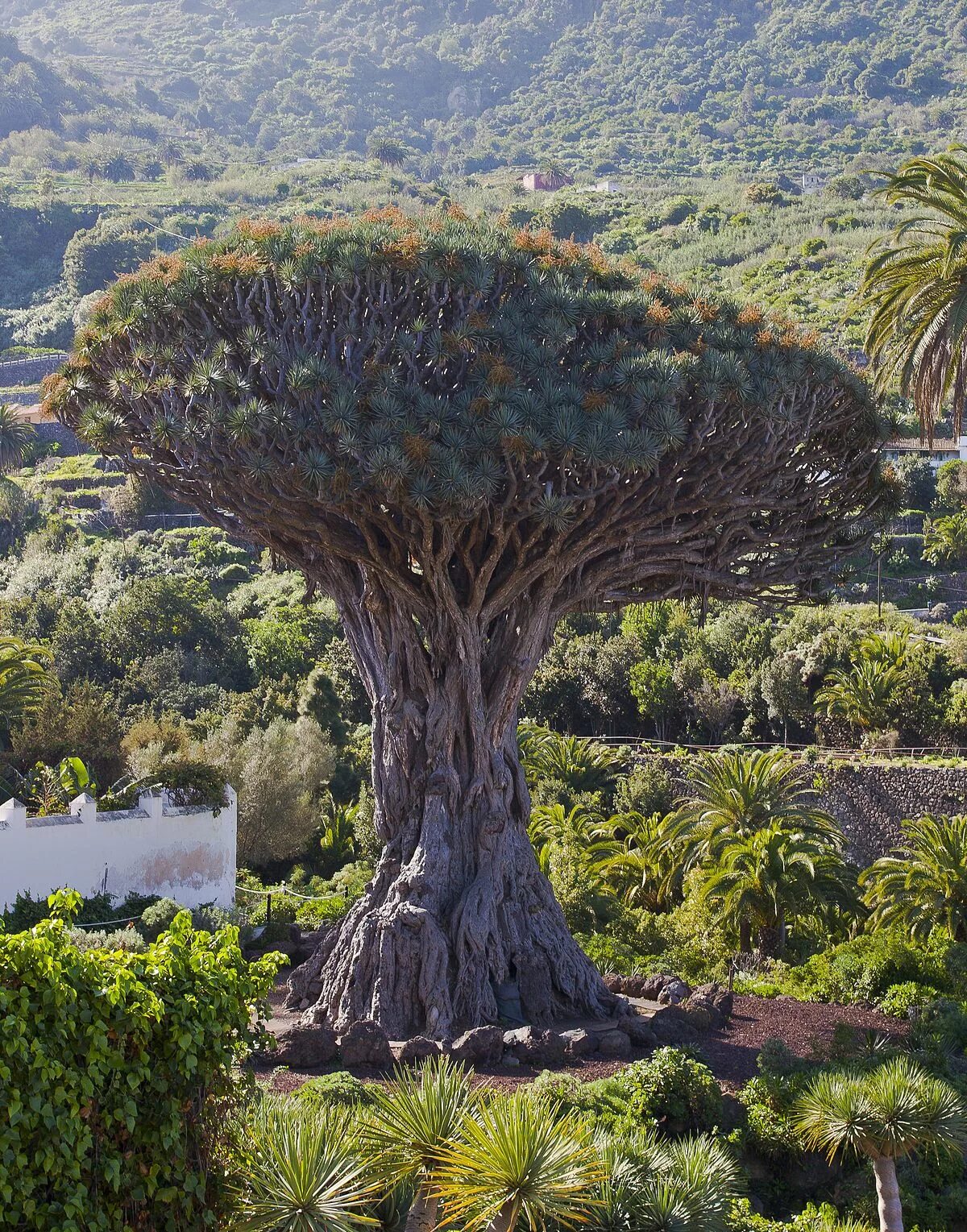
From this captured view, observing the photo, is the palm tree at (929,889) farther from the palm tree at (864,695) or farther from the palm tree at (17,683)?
the palm tree at (17,683)

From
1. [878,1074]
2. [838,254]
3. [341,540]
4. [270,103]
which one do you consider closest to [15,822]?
[341,540]

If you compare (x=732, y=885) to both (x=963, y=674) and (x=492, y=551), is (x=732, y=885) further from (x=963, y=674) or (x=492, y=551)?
(x=963, y=674)

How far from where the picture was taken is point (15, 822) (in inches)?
679

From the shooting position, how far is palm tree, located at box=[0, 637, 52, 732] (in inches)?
1057

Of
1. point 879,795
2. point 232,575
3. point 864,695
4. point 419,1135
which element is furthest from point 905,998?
point 232,575

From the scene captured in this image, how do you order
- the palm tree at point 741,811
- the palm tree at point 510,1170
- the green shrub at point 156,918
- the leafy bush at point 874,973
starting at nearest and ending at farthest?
1. the palm tree at point 510,1170
2. the leafy bush at point 874,973
3. the green shrub at point 156,918
4. the palm tree at point 741,811

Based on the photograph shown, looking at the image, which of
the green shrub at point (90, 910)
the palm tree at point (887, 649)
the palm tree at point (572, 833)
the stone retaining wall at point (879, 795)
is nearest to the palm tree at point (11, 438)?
the palm tree at point (572, 833)

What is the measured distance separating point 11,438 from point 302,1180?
50.4m

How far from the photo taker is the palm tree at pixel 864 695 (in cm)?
3020

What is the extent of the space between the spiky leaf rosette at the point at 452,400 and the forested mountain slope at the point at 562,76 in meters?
97.4

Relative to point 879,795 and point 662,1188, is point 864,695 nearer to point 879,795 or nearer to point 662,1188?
point 879,795

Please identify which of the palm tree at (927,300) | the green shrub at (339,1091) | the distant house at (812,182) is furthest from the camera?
the distant house at (812,182)

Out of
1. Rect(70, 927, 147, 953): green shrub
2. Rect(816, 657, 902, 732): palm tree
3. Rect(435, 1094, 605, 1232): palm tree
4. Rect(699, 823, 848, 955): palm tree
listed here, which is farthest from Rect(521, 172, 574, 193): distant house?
Rect(435, 1094, 605, 1232): palm tree

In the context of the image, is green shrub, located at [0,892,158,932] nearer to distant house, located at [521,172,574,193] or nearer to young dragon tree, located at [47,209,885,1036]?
young dragon tree, located at [47,209,885,1036]
